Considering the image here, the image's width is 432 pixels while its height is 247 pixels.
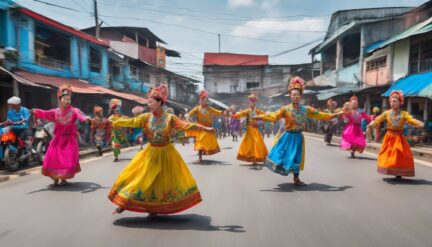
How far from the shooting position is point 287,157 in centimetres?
711

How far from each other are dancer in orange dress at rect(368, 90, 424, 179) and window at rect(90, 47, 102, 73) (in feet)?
72.9

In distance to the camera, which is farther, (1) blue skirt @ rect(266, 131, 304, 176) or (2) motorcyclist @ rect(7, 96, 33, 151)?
(2) motorcyclist @ rect(7, 96, 33, 151)

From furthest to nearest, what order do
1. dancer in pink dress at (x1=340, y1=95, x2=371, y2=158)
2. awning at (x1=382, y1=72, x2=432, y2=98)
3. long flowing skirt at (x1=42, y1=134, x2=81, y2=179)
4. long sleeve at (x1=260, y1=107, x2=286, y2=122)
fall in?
1. awning at (x1=382, y1=72, x2=432, y2=98)
2. dancer in pink dress at (x1=340, y1=95, x2=371, y2=158)
3. long sleeve at (x1=260, y1=107, x2=286, y2=122)
4. long flowing skirt at (x1=42, y1=134, x2=81, y2=179)

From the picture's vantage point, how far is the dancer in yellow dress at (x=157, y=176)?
A: 15.0ft

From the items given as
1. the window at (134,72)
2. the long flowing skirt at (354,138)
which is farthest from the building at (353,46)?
the window at (134,72)

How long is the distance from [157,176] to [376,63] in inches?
940

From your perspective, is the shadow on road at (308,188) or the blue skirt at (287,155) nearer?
the shadow on road at (308,188)

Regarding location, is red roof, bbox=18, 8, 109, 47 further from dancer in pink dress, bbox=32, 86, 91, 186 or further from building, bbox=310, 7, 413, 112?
building, bbox=310, 7, 413, 112

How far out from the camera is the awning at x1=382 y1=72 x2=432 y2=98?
15.5m

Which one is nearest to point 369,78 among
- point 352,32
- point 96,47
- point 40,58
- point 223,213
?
point 352,32

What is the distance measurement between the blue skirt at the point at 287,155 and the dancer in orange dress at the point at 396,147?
2.06m

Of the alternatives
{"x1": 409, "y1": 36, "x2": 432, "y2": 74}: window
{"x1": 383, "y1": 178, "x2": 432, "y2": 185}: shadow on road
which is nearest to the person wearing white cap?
{"x1": 383, "y1": 178, "x2": 432, "y2": 185}: shadow on road

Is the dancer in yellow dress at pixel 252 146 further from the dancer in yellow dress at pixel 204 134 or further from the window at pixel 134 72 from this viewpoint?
the window at pixel 134 72

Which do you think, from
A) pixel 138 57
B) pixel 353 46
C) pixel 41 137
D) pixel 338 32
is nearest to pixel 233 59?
pixel 138 57
